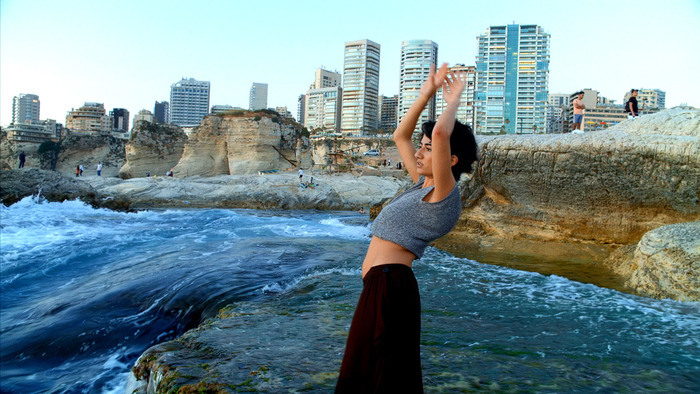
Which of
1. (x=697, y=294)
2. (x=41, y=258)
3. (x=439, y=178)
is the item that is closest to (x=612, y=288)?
(x=697, y=294)

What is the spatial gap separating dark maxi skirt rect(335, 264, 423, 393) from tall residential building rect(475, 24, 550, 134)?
94.5 meters

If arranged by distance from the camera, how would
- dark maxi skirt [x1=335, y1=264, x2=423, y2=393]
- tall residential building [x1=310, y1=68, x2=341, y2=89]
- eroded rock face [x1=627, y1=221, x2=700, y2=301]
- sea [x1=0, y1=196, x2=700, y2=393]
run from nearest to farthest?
dark maxi skirt [x1=335, y1=264, x2=423, y2=393] < sea [x1=0, y1=196, x2=700, y2=393] < eroded rock face [x1=627, y1=221, x2=700, y2=301] < tall residential building [x1=310, y1=68, x2=341, y2=89]

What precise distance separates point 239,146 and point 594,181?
128ft

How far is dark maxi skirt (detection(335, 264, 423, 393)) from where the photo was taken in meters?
1.89

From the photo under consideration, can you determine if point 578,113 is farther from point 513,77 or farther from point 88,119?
point 88,119

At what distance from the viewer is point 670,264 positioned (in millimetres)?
5789

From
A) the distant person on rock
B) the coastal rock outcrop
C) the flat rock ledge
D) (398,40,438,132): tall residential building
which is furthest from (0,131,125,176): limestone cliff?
(398,40,438,132): tall residential building

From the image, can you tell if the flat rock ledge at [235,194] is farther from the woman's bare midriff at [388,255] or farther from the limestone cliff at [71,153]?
the limestone cliff at [71,153]

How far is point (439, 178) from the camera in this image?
78.0 inches

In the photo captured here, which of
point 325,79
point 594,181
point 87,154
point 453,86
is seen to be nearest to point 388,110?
point 325,79

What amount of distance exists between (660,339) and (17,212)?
20705 mm

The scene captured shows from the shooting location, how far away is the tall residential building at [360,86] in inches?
5225

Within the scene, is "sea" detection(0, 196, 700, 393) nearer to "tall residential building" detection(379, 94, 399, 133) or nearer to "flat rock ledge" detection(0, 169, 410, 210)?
"flat rock ledge" detection(0, 169, 410, 210)

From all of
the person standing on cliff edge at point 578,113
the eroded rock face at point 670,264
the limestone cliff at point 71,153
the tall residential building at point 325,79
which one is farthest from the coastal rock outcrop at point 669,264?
the tall residential building at point 325,79
